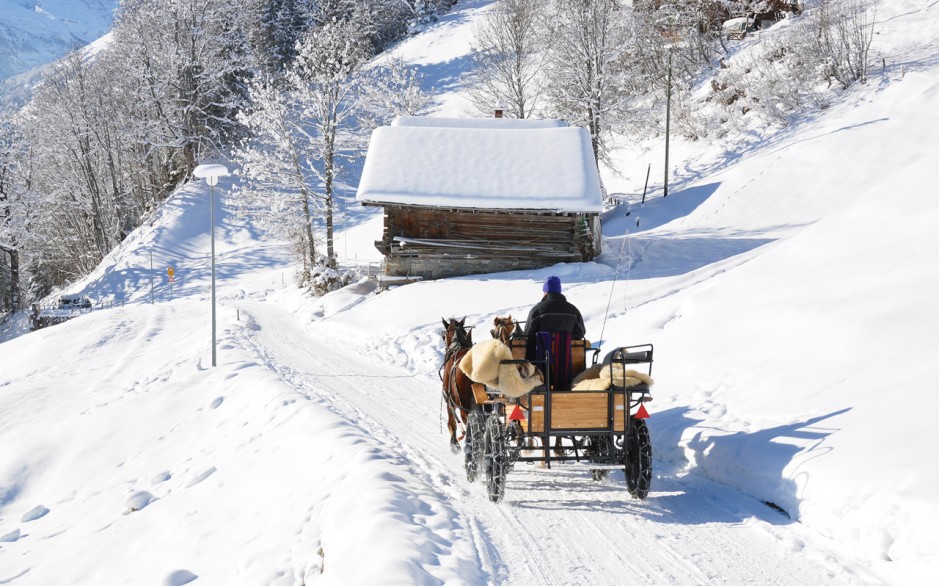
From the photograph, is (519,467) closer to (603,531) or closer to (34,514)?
(603,531)

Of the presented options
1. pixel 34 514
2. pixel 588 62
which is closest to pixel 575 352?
pixel 34 514

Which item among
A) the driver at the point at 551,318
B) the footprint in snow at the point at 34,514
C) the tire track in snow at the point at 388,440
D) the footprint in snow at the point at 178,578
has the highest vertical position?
the driver at the point at 551,318

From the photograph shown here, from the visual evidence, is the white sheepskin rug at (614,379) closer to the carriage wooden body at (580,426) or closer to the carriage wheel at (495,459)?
the carriage wooden body at (580,426)

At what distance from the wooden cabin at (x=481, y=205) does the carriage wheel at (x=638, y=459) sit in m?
18.4

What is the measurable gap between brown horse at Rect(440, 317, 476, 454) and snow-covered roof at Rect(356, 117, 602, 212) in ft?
52.8

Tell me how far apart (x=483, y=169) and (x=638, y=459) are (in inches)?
816

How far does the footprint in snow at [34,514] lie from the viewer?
11477mm

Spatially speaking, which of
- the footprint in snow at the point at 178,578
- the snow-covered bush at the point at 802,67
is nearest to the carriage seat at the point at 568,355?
the footprint in snow at the point at 178,578

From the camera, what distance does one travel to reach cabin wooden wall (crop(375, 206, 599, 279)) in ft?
86.3

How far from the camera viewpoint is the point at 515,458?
733 cm

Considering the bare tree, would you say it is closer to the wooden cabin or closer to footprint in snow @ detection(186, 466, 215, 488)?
the wooden cabin

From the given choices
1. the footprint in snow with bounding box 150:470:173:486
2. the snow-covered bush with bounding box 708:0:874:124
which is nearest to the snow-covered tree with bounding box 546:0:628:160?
the snow-covered bush with bounding box 708:0:874:124

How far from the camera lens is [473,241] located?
2652 centimetres

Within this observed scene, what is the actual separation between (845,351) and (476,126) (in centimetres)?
2487
